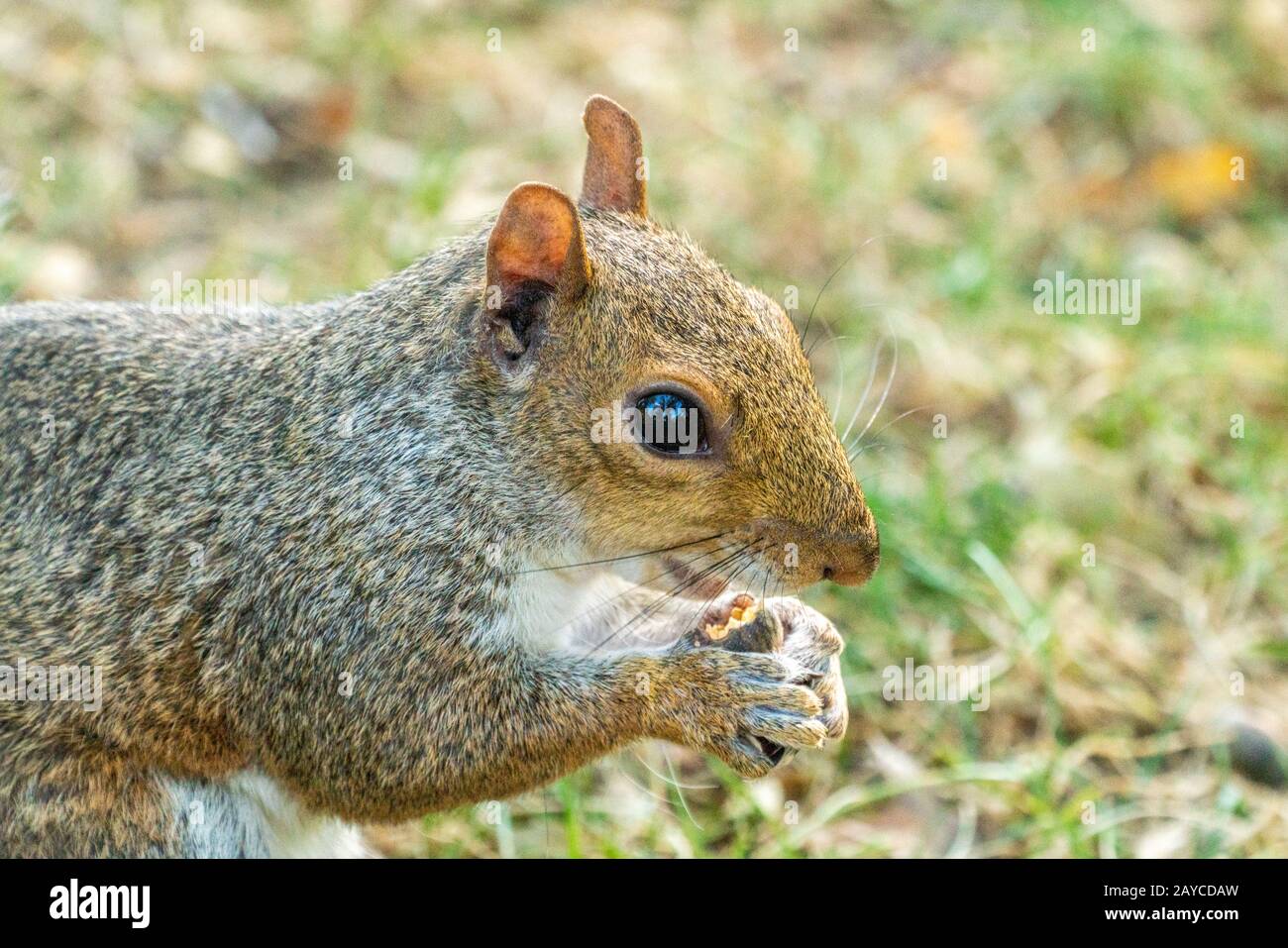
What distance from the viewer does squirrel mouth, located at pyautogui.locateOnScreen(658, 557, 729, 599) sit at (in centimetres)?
369

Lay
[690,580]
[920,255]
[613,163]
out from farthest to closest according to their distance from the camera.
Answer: [920,255]
[613,163]
[690,580]

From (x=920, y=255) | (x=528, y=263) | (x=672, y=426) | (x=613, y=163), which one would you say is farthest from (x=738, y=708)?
(x=920, y=255)

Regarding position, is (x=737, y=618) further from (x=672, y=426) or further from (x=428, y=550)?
(x=428, y=550)

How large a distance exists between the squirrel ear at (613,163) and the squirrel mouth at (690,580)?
90cm

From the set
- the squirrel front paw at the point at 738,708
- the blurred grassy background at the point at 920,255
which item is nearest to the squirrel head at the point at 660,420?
the squirrel front paw at the point at 738,708

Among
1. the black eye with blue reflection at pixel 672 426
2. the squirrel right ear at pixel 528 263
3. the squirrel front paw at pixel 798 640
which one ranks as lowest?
the squirrel front paw at pixel 798 640

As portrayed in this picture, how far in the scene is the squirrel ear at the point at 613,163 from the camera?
13.2 feet

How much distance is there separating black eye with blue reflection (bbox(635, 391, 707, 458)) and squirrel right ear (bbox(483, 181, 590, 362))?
1.03ft

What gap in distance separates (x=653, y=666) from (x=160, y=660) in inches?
44.9

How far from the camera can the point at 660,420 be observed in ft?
11.7

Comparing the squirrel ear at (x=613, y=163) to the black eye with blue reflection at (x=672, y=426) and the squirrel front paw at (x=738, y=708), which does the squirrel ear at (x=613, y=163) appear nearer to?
the black eye with blue reflection at (x=672, y=426)

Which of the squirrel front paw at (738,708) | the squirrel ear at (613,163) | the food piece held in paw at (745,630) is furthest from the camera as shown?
the squirrel ear at (613,163)

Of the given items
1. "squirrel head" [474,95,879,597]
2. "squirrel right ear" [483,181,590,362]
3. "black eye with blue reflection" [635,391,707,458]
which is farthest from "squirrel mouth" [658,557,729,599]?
"squirrel right ear" [483,181,590,362]

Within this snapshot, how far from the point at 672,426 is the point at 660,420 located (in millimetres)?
30
